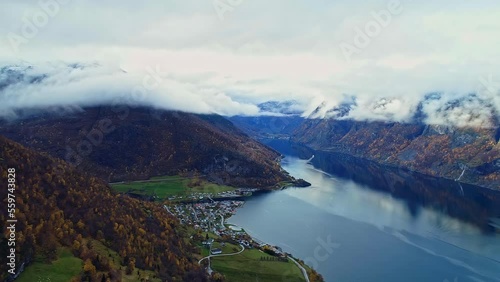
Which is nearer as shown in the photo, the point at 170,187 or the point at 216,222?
the point at 216,222

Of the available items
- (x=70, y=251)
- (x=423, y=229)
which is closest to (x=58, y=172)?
(x=70, y=251)

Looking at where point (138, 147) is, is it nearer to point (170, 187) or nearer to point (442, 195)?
point (170, 187)

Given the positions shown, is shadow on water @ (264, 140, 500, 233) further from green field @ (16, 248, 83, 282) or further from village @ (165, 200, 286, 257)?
green field @ (16, 248, 83, 282)

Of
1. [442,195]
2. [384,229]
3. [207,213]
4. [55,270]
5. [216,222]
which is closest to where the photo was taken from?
[55,270]

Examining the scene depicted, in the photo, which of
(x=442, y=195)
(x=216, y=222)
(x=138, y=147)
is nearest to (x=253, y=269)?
(x=216, y=222)

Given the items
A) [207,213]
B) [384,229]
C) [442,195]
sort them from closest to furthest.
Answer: [384,229] < [207,213] < [442,195]

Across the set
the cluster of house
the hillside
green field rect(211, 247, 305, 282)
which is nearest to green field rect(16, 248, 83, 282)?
the hillside
